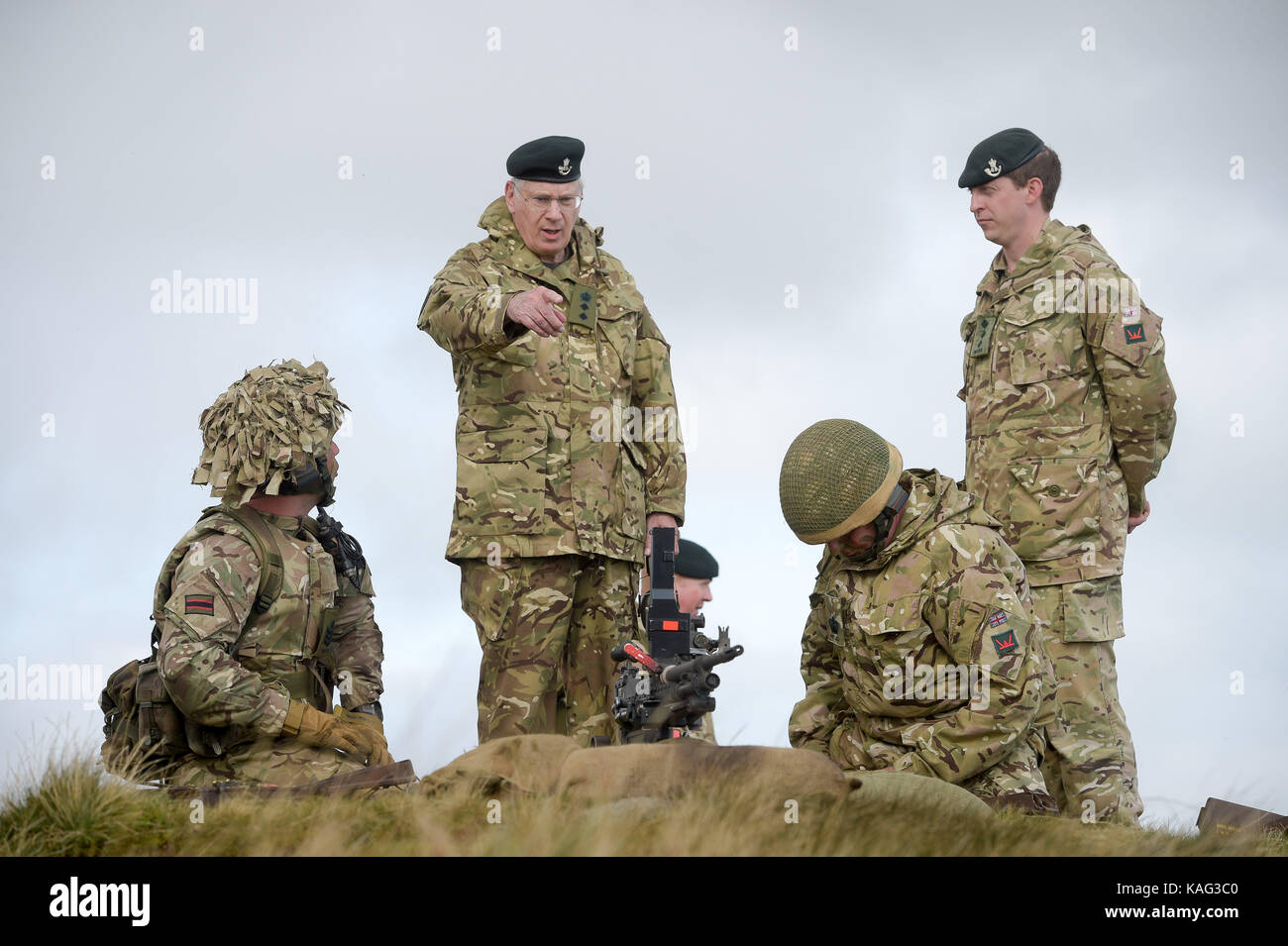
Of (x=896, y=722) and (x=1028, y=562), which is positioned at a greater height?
(x=1028, y=562)

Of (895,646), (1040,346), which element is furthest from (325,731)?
(1040,346)

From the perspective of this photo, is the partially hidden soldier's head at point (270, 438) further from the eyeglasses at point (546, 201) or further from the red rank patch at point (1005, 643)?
the red rank patch at point (1005, 643)

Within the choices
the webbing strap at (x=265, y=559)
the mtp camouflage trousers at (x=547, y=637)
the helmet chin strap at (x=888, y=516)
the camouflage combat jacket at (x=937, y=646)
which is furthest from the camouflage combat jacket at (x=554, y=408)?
the helmet chin strap at (x=888, y=516)

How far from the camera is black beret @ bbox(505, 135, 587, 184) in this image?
7324 mm

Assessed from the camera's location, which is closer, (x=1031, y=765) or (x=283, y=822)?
(x=283, y=822)

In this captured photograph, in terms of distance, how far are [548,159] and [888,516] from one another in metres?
2.82

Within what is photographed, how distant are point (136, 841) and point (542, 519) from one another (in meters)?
2.83

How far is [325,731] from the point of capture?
6254mm

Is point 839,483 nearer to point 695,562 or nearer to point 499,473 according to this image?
point 499,473

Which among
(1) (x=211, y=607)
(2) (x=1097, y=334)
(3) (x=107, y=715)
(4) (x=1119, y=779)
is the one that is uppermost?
(2) (x=1097, y=334)

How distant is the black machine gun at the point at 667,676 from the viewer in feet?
18.1
